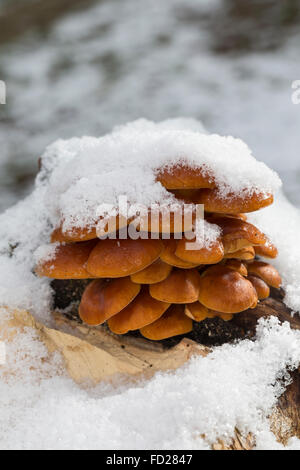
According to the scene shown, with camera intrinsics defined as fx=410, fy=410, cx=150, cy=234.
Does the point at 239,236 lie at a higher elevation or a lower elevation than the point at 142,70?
higher

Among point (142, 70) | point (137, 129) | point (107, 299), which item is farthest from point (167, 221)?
point (142, 70)

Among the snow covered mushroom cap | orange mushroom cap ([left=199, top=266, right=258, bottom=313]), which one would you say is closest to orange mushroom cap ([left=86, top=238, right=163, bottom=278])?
the snow covered mushroom cap

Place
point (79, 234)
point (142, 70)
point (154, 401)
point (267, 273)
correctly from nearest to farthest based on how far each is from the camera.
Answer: point (154, 401)
point (79, 234)
point (267, 273)
point (142, 70)

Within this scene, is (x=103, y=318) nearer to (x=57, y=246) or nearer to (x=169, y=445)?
(x=57, y=246)

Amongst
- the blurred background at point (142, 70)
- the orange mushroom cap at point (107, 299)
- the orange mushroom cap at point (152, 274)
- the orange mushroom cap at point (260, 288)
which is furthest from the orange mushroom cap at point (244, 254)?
the blurred background at point (142, 70)

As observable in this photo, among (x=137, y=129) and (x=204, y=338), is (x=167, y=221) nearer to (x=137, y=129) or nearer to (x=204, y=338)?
(x=204, y=338)
